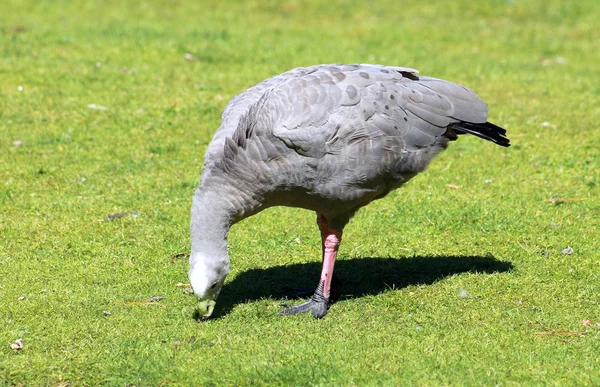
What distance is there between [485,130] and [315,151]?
1.64 m

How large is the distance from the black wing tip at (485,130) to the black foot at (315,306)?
5.86 ft

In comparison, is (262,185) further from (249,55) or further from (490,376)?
(249,55)

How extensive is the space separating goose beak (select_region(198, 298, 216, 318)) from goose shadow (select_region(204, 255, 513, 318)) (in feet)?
1.89

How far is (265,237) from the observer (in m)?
8.02

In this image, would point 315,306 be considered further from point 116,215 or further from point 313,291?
point 116,215

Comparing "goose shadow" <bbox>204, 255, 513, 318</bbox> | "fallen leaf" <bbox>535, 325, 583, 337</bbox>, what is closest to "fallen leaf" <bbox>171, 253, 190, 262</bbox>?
"goose shadow" <bbox>204, 255, 513, 318</bbox>

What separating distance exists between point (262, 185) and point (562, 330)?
2507mm

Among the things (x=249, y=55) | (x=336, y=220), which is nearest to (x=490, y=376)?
(x=336, y=220)

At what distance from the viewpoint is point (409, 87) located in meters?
6.71

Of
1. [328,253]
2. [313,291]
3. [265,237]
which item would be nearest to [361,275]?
[313,291]

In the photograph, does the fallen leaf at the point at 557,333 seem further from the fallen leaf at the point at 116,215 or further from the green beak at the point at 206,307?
the fallen leaf at the point at 116,215

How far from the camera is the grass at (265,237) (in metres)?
5.62

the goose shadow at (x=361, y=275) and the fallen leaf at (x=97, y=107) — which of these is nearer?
the goose shadow at (x=361, y=275)

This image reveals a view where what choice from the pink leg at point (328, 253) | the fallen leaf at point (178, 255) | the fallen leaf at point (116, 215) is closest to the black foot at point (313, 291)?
the pink leg at point (328, 253)
